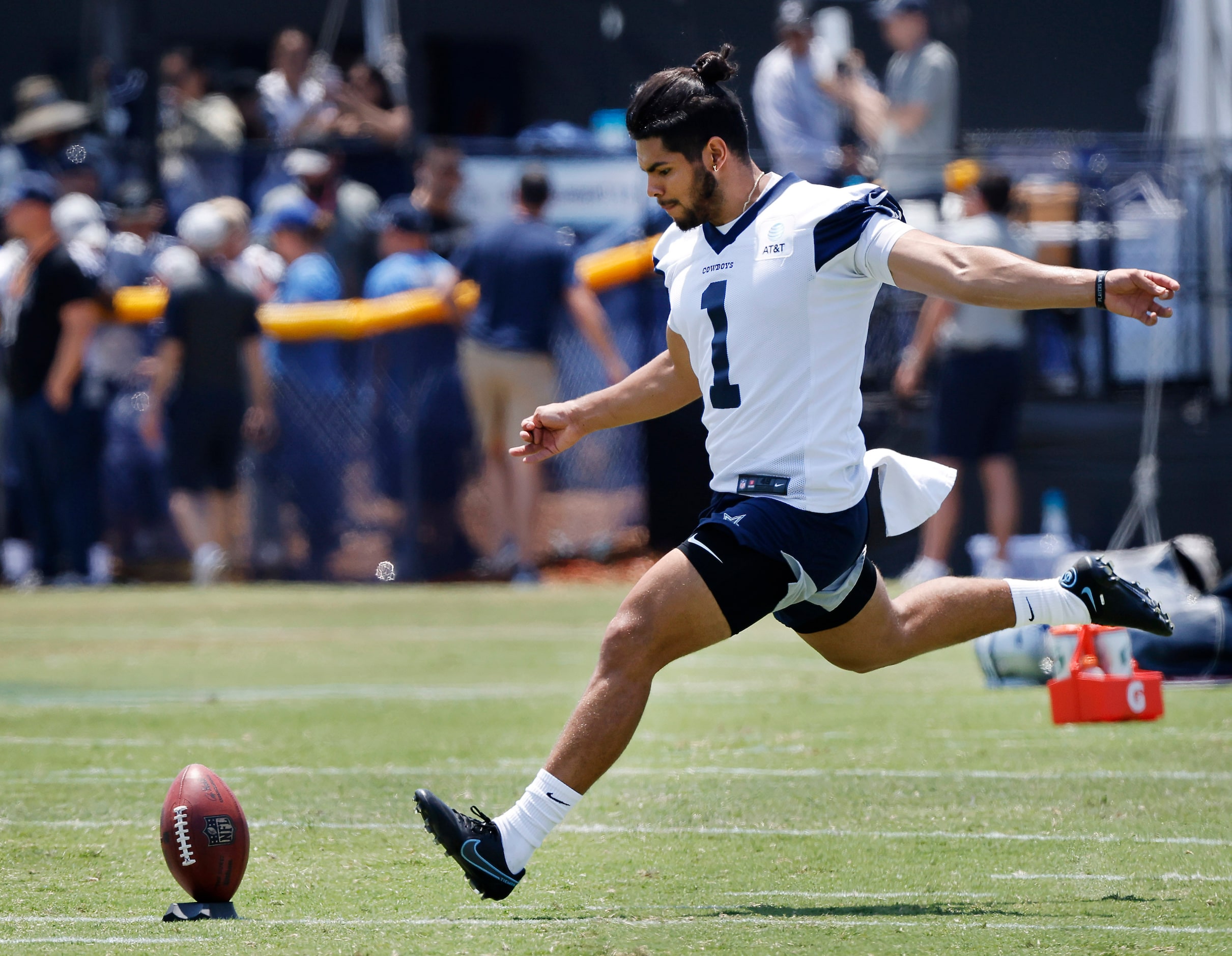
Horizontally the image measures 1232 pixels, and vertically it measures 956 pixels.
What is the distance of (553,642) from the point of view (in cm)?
1171

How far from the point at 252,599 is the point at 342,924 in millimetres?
10500

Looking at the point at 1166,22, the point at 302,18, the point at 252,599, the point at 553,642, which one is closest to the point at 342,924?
the point at 553,642

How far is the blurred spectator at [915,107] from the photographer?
14.9 metres

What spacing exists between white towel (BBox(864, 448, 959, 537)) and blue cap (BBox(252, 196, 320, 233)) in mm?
10807

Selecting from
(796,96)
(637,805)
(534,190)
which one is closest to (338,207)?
(534,190)

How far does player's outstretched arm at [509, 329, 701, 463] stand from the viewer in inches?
222

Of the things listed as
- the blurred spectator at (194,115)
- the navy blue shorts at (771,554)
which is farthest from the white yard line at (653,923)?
the blurred spectator at (194,115)

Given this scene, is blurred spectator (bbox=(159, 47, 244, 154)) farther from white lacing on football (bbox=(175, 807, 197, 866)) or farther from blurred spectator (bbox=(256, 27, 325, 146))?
white lacing on football (bbox=(175, 807, 197, 866))

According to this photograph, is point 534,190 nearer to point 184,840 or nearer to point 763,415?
point 763,415

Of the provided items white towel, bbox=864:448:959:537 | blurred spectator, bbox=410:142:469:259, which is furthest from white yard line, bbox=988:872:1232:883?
blurred spectator, bbox=410:142:469:259

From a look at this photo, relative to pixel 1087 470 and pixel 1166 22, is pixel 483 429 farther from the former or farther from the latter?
pixel 1166 22

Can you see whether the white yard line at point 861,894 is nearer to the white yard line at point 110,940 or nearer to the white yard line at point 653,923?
the white yard line at point 653,923

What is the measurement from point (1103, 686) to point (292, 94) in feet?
40.8

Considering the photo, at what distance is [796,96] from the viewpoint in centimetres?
1560
